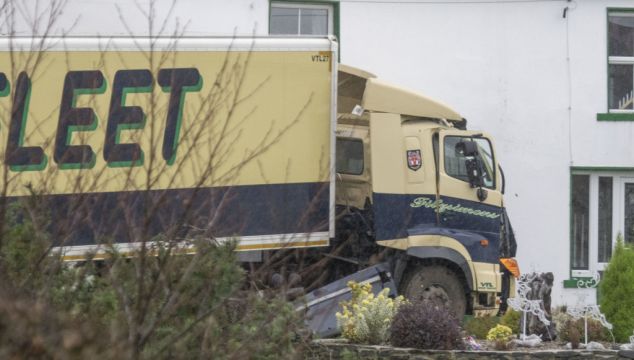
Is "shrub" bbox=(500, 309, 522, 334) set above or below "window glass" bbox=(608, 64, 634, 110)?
below

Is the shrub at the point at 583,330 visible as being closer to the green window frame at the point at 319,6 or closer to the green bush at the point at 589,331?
the green bush at the point at 589,331

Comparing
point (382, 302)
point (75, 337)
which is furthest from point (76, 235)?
point (382, 302)

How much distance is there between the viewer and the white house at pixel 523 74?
57.9 ft

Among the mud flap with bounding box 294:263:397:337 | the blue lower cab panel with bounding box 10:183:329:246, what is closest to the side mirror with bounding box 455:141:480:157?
the mud flap with bounding box 294:263:397:337

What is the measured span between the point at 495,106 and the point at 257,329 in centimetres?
1272

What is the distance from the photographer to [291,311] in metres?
6.21

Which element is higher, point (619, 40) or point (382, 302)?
point (619, 40)

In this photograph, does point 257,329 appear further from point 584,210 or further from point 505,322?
point 584,210

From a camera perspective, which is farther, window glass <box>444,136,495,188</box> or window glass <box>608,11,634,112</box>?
window glass <box>608,11,634,112</box>

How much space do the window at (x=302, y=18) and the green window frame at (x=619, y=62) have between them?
4.46 meters

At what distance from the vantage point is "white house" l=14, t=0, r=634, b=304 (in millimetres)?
17641

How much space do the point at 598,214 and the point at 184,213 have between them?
14.1 metres

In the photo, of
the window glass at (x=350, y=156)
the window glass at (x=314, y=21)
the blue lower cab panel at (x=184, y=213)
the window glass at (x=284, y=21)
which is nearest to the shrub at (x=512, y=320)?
the window glass at (x=350, y=156)

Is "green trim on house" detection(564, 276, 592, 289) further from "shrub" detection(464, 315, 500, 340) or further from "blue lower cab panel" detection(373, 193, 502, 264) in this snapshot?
"shrub" detection(464, 315, 500, 340)
